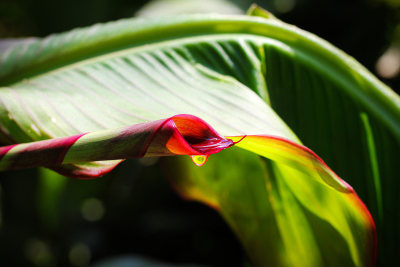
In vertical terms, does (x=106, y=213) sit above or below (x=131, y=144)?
below

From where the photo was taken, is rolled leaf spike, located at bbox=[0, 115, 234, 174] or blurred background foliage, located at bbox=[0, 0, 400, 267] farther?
blurred background foliage, located at bbox=[0, 0, 400, 267]

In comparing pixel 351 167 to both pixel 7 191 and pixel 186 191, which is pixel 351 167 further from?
pixel 7 191

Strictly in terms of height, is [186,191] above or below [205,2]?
below

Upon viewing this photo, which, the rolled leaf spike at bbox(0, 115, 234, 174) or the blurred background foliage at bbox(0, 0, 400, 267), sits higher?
the rolled leaf spike at bbox(0, 115, 234, 174)

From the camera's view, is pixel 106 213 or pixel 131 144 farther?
pixel 106 213

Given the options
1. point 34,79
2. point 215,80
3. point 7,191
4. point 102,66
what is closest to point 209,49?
point 215,80
